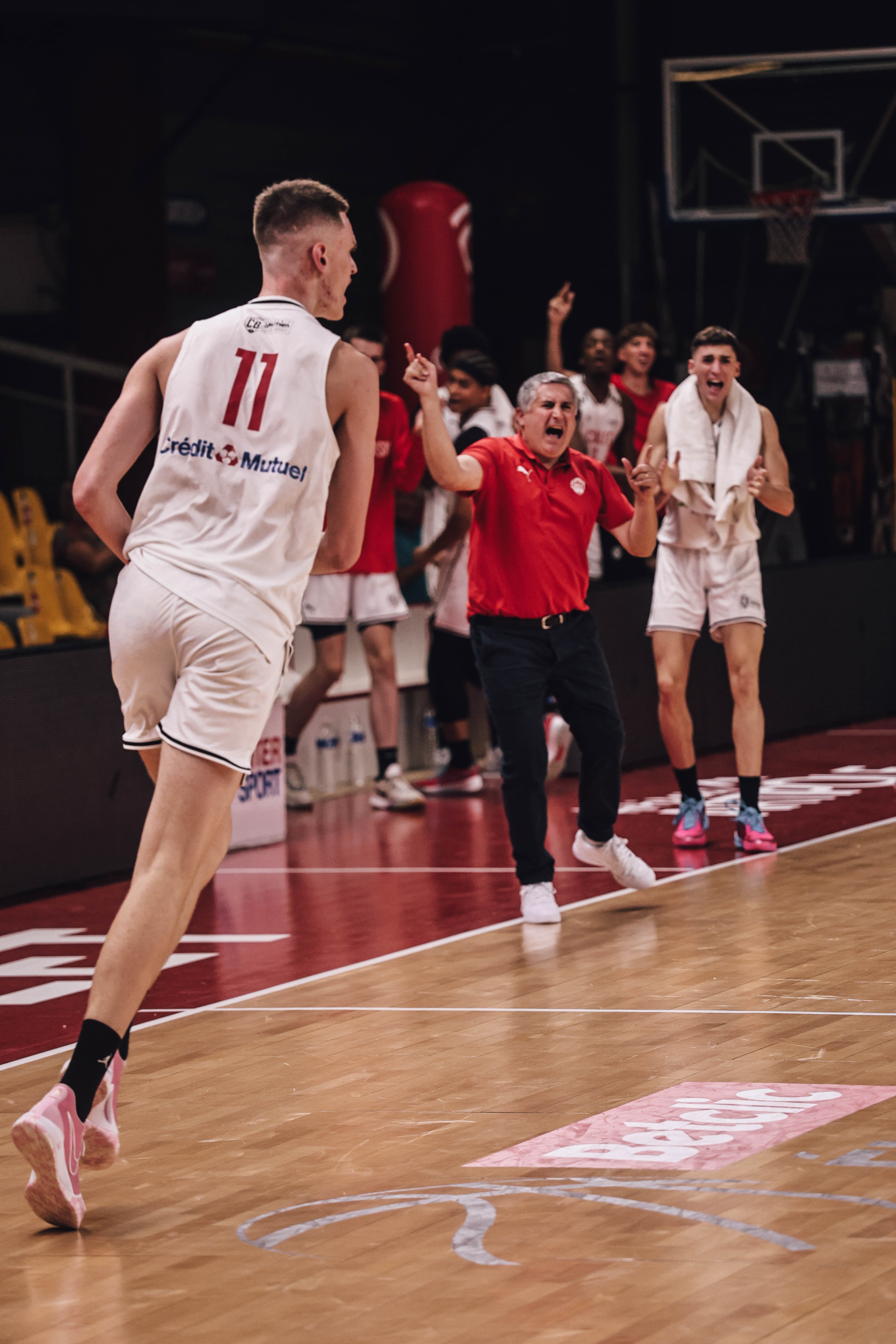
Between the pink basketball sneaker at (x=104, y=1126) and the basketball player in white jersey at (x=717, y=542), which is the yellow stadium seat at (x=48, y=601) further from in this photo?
the pink basketball sneaker at (x=104, y=1126)

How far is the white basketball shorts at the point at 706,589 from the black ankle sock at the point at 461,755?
7.50 ft

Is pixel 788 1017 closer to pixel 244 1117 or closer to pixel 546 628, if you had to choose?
pixel 244 1117

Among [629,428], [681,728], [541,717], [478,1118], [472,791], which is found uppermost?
[629,428]

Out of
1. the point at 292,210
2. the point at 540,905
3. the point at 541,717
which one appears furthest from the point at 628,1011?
the point at 292,210

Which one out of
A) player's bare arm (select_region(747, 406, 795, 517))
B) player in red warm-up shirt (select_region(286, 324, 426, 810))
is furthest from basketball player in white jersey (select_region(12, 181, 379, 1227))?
player in red warm-up shirt (select_region(286, 324, 426, 810))

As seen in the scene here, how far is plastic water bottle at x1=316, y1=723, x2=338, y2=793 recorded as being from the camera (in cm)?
1072

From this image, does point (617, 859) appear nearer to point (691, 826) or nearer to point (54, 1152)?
point (691, 826)

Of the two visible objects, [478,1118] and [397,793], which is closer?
[478,1118]

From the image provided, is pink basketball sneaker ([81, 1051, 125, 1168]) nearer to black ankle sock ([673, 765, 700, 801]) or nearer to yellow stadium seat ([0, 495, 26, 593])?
black ankle sock ([673, 765, 700, 801])

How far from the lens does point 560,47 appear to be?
57.4ft

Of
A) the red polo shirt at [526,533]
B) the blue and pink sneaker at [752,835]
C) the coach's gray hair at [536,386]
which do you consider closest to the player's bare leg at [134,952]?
the red polo shirt at [526,533]

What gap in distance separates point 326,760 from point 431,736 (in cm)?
105

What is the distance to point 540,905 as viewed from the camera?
7090 millimetres

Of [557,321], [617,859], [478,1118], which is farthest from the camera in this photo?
[557,321]
